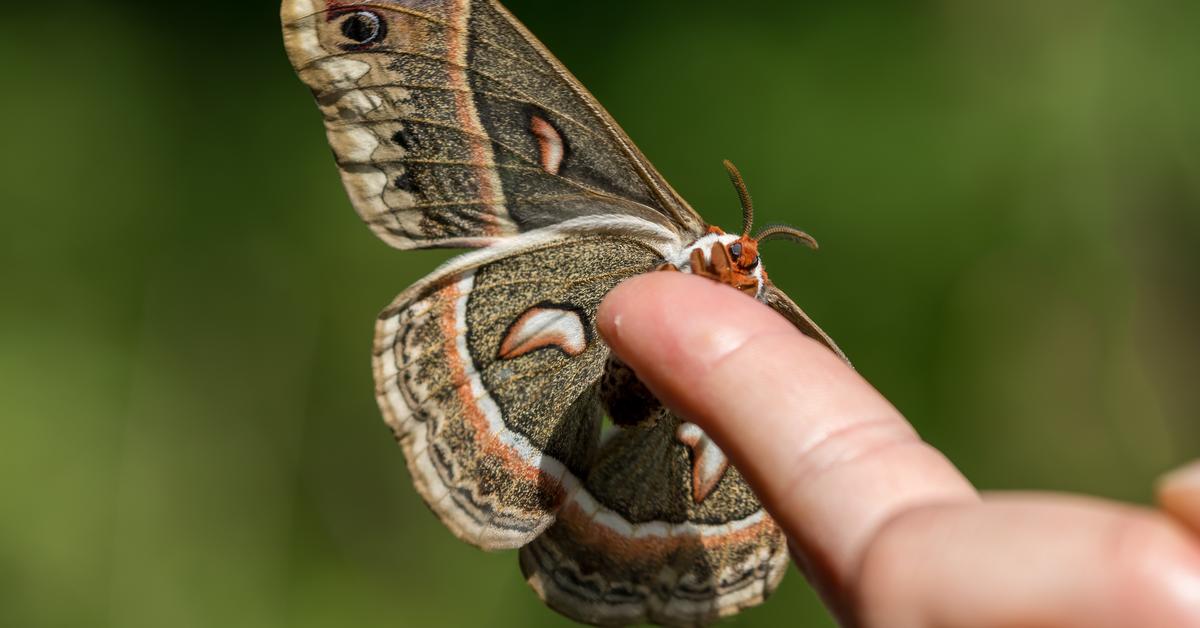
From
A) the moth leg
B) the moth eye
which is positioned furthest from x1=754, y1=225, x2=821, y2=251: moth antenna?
the moth eye

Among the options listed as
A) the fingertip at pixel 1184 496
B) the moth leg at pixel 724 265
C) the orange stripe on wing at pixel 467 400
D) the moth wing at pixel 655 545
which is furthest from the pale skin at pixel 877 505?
the moth wing at pixel 655 545

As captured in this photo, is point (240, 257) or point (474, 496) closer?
point (474, 496)

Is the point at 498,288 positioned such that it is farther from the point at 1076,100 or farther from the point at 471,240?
the point at 1076,100

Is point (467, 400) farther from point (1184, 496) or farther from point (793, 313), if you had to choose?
point (1184, 496)

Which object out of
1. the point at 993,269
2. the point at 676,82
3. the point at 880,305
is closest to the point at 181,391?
the point at 676,82

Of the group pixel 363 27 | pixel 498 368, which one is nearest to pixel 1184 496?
pixel 498 368

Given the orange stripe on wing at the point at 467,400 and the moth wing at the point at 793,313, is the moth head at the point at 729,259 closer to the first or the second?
the moth wing at the point at 793,313
